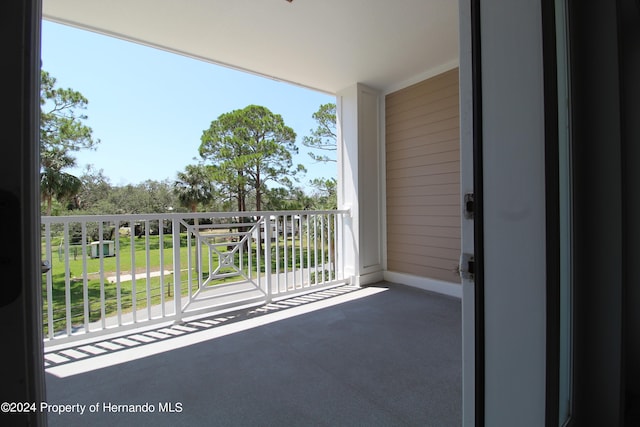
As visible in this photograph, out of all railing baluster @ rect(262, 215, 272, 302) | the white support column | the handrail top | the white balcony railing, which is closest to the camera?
the handrail top

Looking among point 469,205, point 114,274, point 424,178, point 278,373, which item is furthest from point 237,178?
point 469,205

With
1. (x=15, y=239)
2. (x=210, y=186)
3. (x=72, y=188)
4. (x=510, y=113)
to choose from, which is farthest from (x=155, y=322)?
(x=210, y=186)

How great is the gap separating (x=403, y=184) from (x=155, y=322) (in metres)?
3.32

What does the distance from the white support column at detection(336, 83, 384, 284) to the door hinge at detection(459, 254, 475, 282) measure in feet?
10.7

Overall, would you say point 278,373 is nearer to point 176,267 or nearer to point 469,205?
point 176,267

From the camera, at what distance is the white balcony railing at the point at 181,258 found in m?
2.41

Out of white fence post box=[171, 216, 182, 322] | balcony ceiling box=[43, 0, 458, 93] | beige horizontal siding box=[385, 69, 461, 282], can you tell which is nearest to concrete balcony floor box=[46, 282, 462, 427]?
white fence post box=[171, 216, 182, 322]

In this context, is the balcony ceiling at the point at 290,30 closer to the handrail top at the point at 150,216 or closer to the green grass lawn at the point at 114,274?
the handrail top at the point at 150,216

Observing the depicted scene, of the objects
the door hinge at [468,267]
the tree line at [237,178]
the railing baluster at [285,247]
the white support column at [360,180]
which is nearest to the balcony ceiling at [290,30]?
the white support column at [360,180]

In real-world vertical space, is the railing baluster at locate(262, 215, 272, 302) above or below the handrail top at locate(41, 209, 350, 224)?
below

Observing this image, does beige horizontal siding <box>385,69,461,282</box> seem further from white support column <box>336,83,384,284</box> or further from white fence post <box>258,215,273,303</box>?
white fence post <box>258,215,273,303</box>

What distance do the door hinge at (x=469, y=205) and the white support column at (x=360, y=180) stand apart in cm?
327

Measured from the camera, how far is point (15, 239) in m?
0.31

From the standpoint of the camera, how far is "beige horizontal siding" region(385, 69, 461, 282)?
11.4ft
